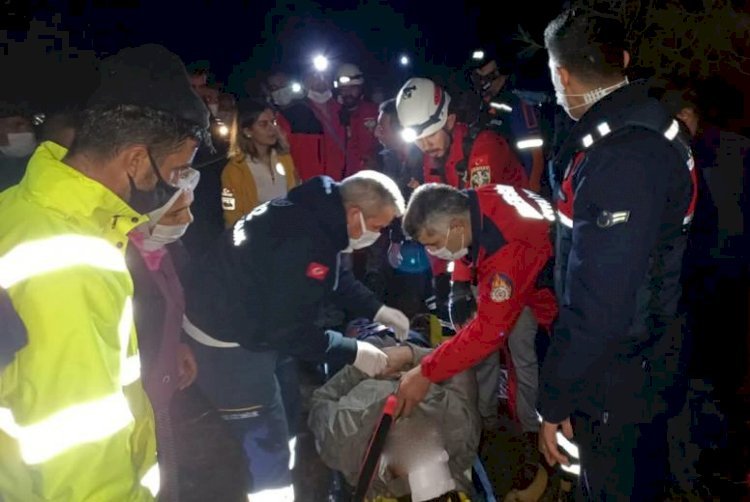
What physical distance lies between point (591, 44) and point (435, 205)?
3.88 feet

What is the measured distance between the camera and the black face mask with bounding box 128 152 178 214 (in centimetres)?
166

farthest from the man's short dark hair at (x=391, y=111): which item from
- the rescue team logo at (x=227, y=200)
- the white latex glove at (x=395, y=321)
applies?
the white latex glove at (x=395, y=321)

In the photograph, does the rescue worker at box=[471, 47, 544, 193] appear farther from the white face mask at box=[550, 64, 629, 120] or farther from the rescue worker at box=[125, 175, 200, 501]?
the rescue worker at box=[125, 175, 200, 501]

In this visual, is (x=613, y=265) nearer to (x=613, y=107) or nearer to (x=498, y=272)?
(x=613, y=107)

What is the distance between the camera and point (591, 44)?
6.91ft

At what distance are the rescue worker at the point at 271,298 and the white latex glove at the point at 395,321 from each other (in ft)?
1.90

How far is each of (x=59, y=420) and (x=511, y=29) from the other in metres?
11.7

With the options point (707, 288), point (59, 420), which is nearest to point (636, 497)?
point (707, 288)

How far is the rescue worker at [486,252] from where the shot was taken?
2.83 meters

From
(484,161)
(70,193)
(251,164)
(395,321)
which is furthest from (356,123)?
(70,193)

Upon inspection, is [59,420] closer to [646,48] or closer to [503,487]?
[503,487]

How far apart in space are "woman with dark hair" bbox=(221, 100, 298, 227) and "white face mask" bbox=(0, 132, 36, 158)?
1459 millimetres

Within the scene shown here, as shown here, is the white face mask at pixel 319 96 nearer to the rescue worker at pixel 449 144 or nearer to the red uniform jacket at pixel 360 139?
the red uniform jacket at pixel 360 139

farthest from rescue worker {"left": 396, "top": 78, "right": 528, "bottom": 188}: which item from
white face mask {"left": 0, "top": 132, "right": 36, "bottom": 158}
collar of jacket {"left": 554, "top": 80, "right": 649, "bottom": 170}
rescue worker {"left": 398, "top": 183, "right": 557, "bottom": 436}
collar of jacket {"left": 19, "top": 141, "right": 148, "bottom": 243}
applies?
collar of jacket {"left": 19, "top": 141, "right": 148, "bottom": 243}
